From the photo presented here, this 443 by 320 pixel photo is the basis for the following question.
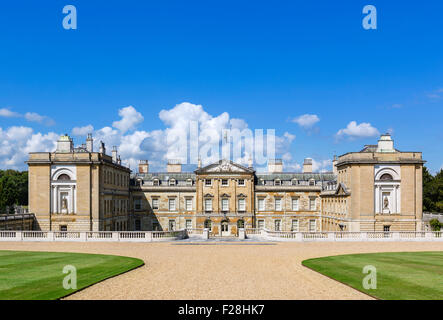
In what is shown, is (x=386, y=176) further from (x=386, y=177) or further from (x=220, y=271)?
(x=220, y=271)

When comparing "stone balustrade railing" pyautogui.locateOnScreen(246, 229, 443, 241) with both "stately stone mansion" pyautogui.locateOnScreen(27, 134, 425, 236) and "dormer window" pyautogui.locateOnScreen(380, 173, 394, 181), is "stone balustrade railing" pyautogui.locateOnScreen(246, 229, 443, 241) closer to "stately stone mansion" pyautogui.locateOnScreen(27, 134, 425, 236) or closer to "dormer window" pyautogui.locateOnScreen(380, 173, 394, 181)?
"stately stone mansion" pyautogui.locateOnScreen(27, 134, 425, 236)

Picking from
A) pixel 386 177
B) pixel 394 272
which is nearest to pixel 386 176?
pixel 386 177

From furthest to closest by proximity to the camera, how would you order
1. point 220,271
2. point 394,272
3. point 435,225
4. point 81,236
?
point 435,225 → point 81,236 → point 220,271 → point 394,272

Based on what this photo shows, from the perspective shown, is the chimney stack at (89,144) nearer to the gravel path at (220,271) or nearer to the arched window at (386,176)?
the gravel path at (220,271)

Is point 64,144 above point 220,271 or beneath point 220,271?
above

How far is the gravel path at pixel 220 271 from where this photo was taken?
1553 centimetres

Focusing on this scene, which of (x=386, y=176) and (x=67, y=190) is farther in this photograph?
(x=386, y=176)

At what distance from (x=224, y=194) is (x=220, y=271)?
38.8 m

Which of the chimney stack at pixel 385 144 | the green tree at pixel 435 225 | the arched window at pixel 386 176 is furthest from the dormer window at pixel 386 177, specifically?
the green tree at pixel 435 225

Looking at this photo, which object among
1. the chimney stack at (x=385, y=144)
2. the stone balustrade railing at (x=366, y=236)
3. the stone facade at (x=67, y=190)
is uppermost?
the chimney stack at (x=385, y=144)

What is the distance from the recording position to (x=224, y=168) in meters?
59.6

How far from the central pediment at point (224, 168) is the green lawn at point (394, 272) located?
33.5 m

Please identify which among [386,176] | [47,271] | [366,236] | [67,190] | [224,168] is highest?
[224,168]
